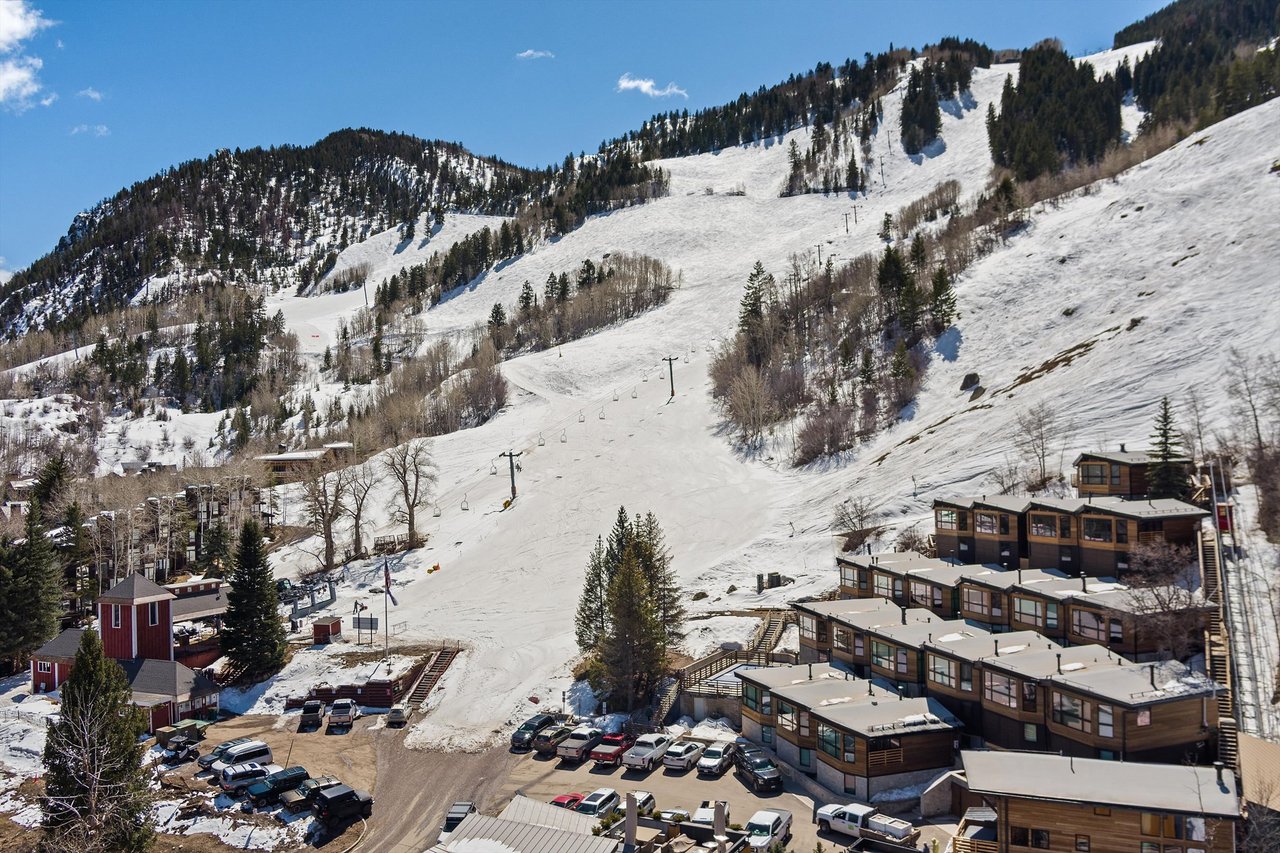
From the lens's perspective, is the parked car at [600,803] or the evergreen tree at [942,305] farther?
the evergreen tree at [942,305]

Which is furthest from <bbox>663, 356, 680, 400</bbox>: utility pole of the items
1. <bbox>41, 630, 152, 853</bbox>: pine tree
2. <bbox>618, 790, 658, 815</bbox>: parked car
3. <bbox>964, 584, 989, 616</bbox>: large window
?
<bbox>41, 630, 152, 853</bbox>: pine tree

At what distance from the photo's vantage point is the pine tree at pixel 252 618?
1665 inches

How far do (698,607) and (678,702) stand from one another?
11.4 metres

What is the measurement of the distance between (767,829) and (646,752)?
759cm

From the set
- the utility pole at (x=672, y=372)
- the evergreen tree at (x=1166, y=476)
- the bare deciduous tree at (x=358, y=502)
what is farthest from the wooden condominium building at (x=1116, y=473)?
the utility pole at (x=672, y=372)

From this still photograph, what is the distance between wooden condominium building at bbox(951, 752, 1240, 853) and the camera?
19.6 m

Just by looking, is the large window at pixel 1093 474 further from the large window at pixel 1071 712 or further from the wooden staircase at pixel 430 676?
the wooden staircase at pixel 430 676

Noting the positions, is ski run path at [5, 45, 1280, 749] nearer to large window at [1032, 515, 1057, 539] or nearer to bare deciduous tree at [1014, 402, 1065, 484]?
bare deciduous tree at [1014, 402, 1065, 484]

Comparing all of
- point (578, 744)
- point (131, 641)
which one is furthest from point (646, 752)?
point (131, 641)

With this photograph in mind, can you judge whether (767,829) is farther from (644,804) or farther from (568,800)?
(568,800)

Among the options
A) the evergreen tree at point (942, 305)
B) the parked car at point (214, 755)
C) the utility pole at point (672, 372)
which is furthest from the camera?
the utility pole at point (672, 372)

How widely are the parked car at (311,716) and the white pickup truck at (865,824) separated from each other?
76.4 ft

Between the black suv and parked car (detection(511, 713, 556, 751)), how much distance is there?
8.46 meters

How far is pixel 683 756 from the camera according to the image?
30422 mm
